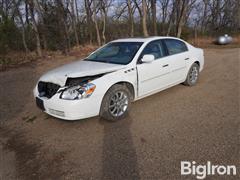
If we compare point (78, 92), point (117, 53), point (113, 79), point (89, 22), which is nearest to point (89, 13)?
point (89, 22)

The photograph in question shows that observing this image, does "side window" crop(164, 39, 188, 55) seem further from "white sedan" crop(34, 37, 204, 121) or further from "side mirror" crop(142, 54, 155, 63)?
"side mirror" crop(142, 54, 155, 63)

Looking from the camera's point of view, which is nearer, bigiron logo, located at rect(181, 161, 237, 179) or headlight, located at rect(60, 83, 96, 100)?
bigiron logo, located at rect(181, 161, 237, 179)

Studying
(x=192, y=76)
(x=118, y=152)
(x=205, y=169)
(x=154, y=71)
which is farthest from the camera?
(x=192, y=76)

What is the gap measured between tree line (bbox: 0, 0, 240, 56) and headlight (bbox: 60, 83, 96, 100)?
1133 cm

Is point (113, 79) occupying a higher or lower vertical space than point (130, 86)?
higher

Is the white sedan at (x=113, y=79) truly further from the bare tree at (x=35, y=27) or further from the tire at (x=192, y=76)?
the bare tree at (x=35, y=27)

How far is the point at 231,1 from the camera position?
84.0 feet

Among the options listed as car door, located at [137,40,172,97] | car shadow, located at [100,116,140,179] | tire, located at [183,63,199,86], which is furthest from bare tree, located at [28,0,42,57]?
car shadow, located at [100,116,140,179]

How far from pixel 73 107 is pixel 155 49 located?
7.51ft

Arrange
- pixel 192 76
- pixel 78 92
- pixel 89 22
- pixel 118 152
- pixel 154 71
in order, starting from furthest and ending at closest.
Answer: pixel 89 22
pixel 192 76
pixel 154 71
pixel 78 92
pixel 118 152

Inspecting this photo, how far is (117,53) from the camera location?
4.07 metres

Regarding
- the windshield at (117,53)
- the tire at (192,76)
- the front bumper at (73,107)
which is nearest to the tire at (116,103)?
the front bumper at (73,107)

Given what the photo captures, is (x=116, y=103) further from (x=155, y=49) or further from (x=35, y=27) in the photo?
(x=35, y=27)

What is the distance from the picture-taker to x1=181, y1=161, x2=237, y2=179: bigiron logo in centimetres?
212
